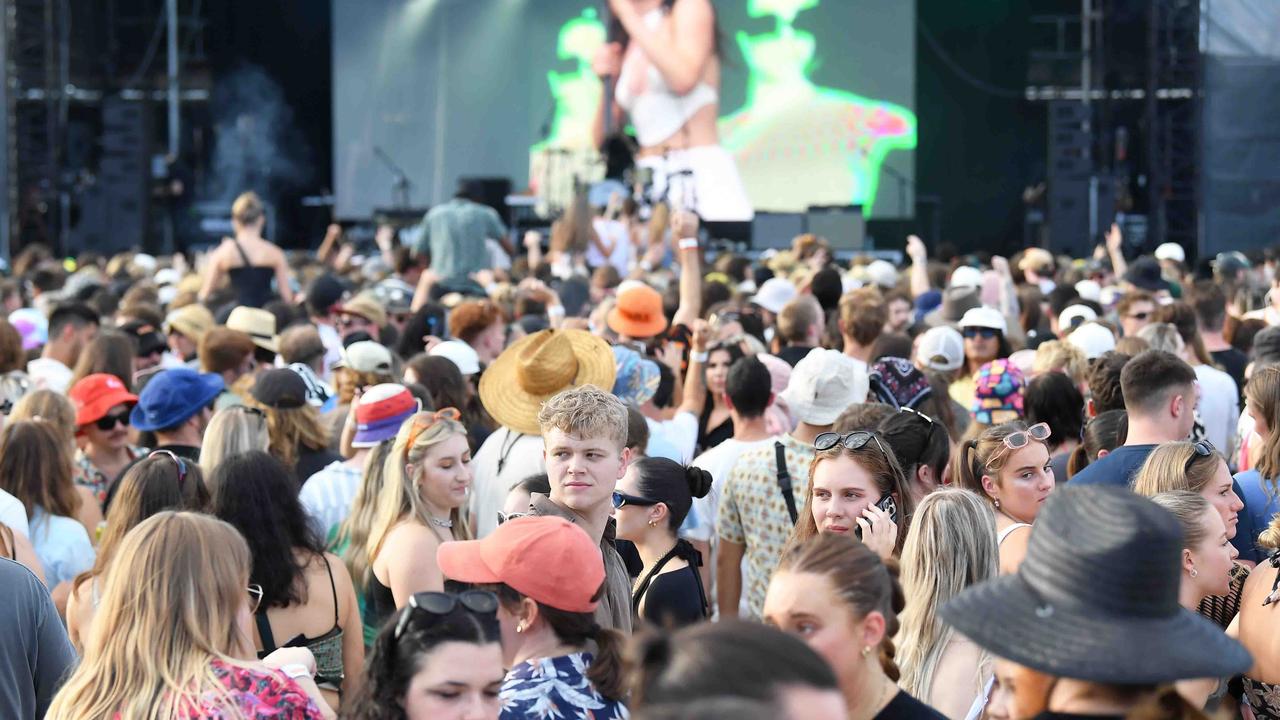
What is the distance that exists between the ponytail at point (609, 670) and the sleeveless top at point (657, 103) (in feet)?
60.3

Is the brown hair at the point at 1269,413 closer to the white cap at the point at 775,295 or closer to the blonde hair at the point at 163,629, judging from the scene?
the blonde hair at the point at 163,629

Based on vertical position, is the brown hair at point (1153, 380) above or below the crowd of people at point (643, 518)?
above

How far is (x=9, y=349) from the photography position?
6.52 meters

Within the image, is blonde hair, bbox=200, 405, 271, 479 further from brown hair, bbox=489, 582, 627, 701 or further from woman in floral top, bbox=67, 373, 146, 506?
brown hair, bbox=489, 582, 627, 701

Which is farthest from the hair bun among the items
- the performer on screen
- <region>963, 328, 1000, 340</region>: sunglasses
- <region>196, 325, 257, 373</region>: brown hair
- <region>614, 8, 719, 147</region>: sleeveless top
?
<region>614, 8, 719, 147</region>: sleeveless top

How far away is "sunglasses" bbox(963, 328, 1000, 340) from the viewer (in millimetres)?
6699

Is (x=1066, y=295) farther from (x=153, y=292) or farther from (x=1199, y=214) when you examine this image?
(x=1199, y=214)

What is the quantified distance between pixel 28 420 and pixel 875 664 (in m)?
3.21

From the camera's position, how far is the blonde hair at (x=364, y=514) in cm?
429

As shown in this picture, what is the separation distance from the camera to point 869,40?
21.1 m

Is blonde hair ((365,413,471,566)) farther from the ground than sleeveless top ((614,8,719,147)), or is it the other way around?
sleeveless top ((614,8,719,147))

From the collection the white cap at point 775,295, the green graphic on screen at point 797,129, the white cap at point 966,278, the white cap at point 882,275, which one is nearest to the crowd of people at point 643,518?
the white cap at point 775,295

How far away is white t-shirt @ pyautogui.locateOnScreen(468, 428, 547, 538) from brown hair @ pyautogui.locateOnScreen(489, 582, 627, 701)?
1.92 metres

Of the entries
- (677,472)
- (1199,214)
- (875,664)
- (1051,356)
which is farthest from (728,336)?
(1199,214)
